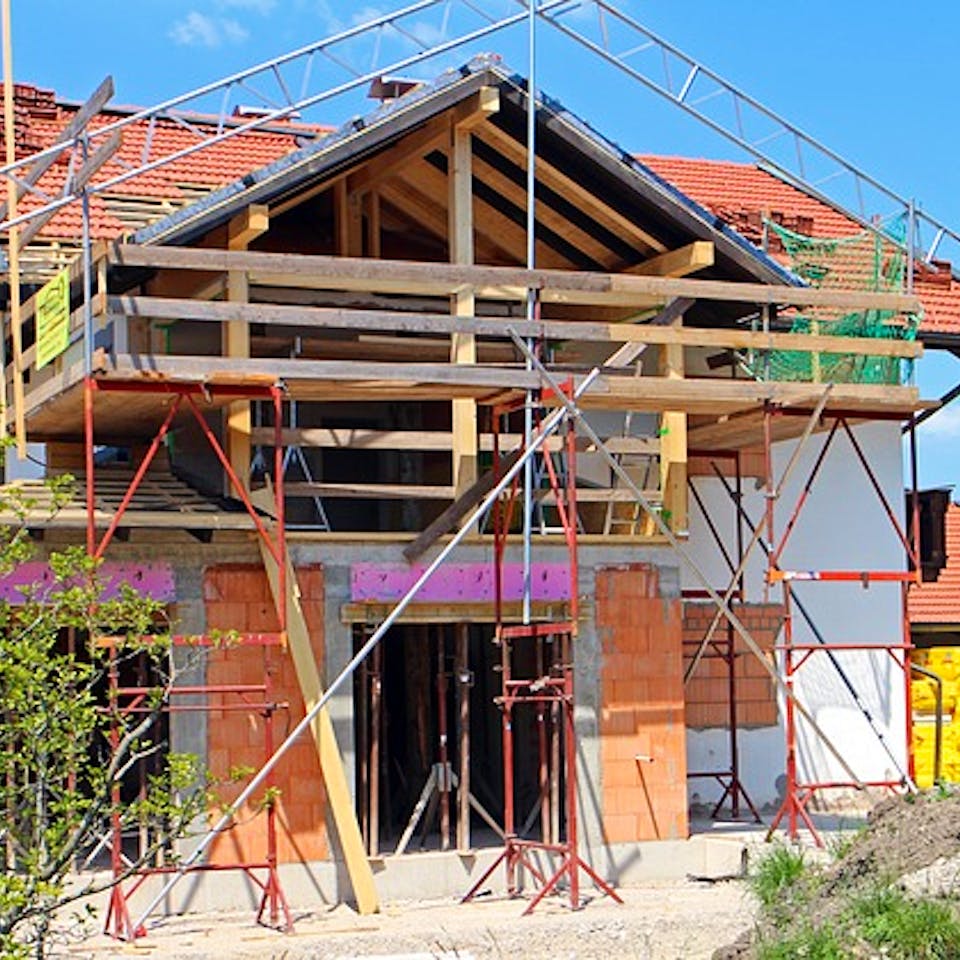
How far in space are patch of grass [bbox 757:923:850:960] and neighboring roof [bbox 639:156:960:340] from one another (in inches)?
522

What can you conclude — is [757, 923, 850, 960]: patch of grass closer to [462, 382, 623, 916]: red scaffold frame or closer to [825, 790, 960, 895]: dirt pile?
[825, 790, 960, 895]: dirt pile

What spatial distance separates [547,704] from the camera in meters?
19.6

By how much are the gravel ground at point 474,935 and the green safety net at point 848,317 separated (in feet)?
19.0

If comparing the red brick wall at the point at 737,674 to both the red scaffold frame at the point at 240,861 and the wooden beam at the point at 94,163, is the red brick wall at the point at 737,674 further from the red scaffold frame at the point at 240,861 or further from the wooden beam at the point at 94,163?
the wooden beam at the point at 94,163

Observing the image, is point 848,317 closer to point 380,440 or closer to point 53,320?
point 380,440

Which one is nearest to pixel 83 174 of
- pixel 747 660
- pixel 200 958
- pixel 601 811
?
pixel 200 958

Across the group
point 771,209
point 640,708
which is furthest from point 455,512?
point 771,209

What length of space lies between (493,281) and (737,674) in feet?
19.9

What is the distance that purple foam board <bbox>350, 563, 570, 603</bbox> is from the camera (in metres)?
18.9

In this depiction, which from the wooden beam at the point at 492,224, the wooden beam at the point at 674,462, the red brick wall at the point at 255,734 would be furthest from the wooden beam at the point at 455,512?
the wooden beam at the point at 492,224

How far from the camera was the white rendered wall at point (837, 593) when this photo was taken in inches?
900

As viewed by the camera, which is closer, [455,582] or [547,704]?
[455,582]

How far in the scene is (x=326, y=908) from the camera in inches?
710

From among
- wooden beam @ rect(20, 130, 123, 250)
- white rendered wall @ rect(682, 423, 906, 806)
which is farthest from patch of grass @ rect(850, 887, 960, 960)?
white rendered wall @ rect(682, 423, 906, 806)
